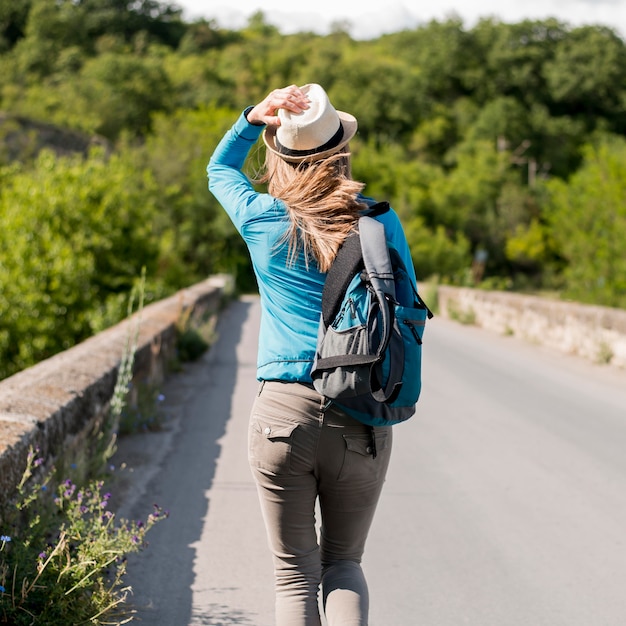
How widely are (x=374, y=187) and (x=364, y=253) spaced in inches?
2483

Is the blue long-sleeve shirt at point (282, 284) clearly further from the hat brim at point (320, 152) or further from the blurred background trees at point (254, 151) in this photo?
the blurred background trees at point (254, 151)

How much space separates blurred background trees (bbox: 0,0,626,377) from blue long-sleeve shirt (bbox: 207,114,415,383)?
1.80 feet

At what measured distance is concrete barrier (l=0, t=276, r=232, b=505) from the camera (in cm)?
409

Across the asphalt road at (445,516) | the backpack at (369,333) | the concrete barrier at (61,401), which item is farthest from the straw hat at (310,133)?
the asphalt road at (445,516)

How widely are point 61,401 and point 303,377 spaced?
2855 millimetres

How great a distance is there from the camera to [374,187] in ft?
213

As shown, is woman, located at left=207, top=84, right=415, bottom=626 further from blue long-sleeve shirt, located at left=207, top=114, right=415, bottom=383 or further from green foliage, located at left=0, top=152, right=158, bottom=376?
green foliage, located at left=0, top=152, right=158, bottom=376

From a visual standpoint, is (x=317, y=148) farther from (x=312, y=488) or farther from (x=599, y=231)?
(x=599, y=231)

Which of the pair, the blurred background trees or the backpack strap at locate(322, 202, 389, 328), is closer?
the backpack strap at locate(322, 202, 389, 328)

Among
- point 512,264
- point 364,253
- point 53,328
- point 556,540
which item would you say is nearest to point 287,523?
point 364,253

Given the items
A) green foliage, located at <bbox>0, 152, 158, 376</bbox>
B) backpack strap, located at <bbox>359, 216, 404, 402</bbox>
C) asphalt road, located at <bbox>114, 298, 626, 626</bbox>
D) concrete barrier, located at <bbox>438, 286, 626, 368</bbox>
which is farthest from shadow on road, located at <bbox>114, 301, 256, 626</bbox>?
concrete barrier, located at <bbox>438, 286, 626, 368</bbox>

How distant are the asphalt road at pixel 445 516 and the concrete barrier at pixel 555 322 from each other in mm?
2642

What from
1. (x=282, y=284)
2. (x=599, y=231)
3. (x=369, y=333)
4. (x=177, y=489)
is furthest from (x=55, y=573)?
(x=599, y=231)

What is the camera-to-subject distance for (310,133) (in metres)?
2.70
